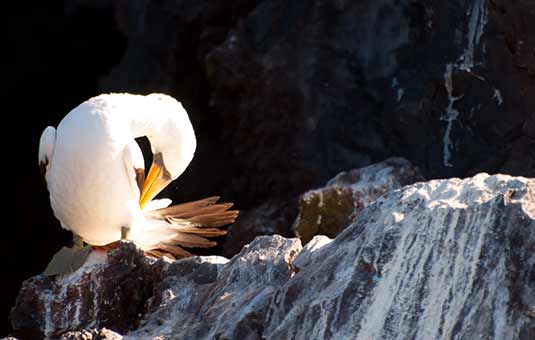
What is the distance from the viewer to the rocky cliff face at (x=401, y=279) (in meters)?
4.06

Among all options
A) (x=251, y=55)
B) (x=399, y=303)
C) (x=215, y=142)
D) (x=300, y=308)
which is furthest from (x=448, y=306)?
(x=215, y=142)

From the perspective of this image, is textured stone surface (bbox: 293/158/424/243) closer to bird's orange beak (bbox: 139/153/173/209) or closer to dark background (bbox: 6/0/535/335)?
dark background (bbox: 6/0/535/335)

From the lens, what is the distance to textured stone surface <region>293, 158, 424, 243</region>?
7.27 m

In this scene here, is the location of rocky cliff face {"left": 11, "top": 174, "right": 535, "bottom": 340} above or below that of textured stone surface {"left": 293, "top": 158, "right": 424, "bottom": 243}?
above

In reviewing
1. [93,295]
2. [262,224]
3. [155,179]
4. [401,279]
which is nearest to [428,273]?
[401,279]

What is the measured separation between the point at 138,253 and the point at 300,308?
1.27 meters

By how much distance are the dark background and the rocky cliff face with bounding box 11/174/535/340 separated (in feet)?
10.7

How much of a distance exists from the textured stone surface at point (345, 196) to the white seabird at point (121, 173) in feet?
3.11

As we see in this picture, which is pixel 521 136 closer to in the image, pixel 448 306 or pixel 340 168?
pixel 340 168

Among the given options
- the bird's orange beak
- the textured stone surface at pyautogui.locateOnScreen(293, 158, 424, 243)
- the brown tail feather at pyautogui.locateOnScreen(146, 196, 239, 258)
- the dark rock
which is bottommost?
the dark rock

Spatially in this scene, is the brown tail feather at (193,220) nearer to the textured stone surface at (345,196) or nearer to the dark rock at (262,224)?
the textured stone surface at (345,196)

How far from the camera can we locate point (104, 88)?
10430 millimetres

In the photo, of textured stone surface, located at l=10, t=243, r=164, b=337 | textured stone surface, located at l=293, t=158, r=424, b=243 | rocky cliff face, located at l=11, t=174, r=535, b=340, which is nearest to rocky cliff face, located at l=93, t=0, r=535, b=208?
textured stone surface, located at l=293, t=158, r=424, b=243

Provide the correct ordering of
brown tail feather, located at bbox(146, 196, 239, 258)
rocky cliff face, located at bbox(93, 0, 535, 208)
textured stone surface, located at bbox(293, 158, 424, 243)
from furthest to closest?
rocky cliff face, located at bbox(93, 0, 535, 208) → textured stone surface, located at bbox(293, 158, 424, 243) → brown tail feather, located at bbox(146, 196, 239, 258)
